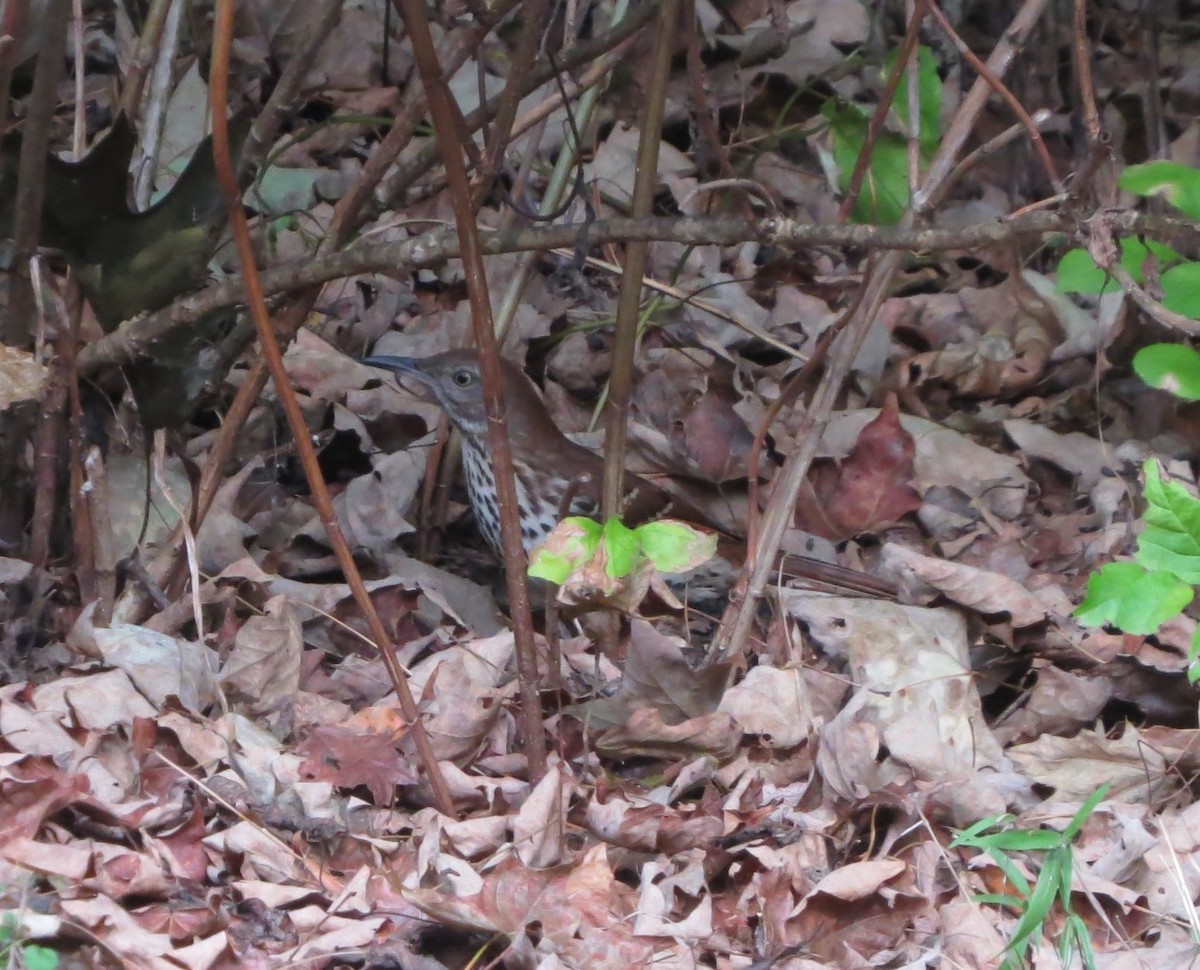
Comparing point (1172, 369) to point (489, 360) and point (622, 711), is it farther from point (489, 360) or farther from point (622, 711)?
point (489, 360)

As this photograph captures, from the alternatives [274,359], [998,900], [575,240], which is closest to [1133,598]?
[998,900]

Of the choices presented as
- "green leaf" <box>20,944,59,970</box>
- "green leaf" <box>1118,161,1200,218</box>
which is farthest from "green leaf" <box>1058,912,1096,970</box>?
"green leaf" <box>1118,161,1200,218</box>

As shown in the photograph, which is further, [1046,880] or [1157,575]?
[1157,575]

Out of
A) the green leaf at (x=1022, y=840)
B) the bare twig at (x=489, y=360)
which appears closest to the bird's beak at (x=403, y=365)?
the bare twig at (x=489, y=360)

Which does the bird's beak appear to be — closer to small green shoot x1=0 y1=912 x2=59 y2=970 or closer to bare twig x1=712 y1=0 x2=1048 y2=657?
bare twig x1=712 y1=0 x2=1048 y2=657

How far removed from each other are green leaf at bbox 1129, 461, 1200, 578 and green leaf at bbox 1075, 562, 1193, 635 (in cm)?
3

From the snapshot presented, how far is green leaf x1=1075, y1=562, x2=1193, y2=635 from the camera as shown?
2.73 metres

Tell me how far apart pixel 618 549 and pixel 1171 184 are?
2184mm

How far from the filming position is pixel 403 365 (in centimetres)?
432

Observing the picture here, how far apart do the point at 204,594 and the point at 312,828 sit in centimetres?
91

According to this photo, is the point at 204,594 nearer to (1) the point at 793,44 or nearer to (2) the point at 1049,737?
(2) the point at 1049,737

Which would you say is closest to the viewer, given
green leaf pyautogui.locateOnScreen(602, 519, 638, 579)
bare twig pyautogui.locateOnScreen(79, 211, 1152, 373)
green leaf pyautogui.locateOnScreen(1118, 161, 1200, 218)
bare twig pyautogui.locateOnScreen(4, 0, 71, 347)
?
bare twig pyautogui.locateOnScreen(79, 211, 1152, 373)

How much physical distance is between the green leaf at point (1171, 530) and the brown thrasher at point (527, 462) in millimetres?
1470

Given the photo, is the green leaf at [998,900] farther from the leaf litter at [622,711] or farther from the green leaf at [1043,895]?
the green leaf at [1043,895]
